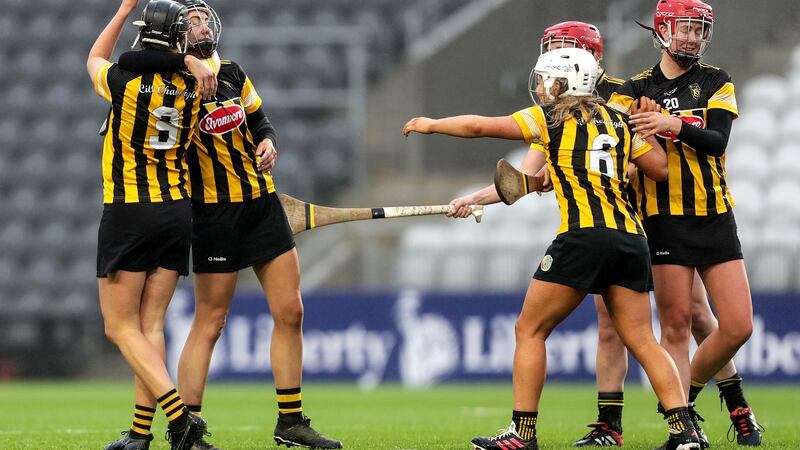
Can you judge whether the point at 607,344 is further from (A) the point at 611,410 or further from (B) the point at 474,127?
(B) the point at 474,127

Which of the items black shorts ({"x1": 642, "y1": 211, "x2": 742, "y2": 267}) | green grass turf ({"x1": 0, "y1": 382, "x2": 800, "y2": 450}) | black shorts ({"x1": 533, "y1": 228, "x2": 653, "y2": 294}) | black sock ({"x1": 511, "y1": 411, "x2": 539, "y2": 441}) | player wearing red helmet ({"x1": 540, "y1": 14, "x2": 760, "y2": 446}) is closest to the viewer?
black shorts ({"x1": 533, "y1": 228, "x2": 653, "y2": 294})

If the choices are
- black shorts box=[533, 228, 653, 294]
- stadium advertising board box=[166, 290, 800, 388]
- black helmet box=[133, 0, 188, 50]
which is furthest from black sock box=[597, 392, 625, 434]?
stadium advertising board box=[166, 290, 800, 388]

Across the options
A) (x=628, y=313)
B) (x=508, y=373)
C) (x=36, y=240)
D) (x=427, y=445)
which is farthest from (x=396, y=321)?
(x=628, y=313)

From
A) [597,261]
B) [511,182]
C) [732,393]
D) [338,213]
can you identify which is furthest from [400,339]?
[597,261]

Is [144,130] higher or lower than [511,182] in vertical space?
higher

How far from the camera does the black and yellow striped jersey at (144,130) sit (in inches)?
219

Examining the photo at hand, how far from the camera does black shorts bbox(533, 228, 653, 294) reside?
212 inches

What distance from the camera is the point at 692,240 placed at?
20.1 ft

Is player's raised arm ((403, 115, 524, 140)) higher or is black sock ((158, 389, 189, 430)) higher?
player's raised arm ((403, 115, 524, 140))

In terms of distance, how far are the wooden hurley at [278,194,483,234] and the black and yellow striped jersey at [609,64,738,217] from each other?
88 centimetres

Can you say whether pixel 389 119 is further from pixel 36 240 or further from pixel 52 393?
pixel 52 393

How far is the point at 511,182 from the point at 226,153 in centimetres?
137

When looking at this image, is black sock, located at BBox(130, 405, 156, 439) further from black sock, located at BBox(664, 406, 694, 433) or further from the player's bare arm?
black sock, located at BBox(664, 406, 694, 433)

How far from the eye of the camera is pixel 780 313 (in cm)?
1227
